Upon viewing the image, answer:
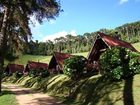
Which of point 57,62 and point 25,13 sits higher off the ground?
point 25,13

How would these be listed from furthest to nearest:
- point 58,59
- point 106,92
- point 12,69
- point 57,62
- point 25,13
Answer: point 12,69
point 58,59
point 57,62
point 25,13
point 106,92

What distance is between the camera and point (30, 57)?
472 feet

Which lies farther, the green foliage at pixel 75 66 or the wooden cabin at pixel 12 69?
the wooden cabin at pixel 12 69

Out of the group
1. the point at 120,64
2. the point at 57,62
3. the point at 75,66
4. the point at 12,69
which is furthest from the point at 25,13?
the point at 12,69

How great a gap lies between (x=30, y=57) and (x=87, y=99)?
122 m

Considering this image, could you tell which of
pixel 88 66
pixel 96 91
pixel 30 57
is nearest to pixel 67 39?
pixel 30 57

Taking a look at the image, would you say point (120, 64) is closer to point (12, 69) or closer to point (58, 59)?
point (58, 59)

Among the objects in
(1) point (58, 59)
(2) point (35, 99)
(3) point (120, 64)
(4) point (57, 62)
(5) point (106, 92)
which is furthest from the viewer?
(1) point (58, 59)

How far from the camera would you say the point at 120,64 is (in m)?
24.0

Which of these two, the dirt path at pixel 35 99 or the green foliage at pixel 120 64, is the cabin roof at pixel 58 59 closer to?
the dirt path at pixel 35 99

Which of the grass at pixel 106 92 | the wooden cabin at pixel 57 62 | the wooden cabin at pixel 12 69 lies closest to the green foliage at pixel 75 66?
the grass at pixel 106 92

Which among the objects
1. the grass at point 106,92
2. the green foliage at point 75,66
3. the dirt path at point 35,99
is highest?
the green foliage at point 75,66

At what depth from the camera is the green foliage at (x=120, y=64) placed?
76.3ft

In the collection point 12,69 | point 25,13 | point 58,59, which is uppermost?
point 25,13
